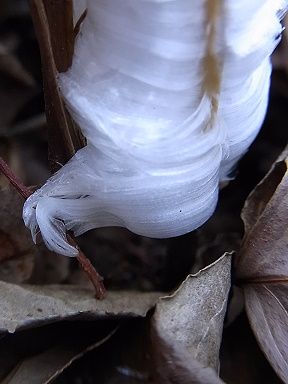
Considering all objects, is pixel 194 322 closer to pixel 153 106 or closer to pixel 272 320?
pixel 272 320

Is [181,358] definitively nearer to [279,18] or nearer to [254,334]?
[254,334]

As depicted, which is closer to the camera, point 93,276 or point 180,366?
point 180,366

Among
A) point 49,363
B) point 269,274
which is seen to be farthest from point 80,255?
point 269,274

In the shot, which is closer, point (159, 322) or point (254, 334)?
point (159, 322)

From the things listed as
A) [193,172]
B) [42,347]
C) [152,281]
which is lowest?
[152,281]

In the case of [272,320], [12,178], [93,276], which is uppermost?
[12,178]

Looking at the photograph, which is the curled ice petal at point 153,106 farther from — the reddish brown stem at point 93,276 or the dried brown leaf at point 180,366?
the dried brown leaf at point 180,366

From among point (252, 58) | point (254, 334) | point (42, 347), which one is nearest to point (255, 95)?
point (252, 58)

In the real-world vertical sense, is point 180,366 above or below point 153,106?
below
